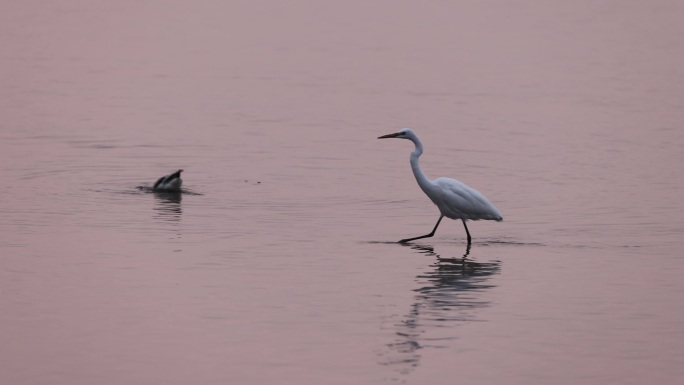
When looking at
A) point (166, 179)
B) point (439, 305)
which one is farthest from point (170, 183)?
point (439, 305)

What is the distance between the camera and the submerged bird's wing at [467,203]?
17.1m

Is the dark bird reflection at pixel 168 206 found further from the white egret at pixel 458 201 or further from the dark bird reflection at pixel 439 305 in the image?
the dark bird reflection at pixel 439 305

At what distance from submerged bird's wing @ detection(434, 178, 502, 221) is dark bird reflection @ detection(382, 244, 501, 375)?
1.61ft

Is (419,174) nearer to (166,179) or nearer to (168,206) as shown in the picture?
(168,206)

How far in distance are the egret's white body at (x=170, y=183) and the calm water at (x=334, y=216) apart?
20 cm

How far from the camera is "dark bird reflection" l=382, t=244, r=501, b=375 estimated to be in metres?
12.0

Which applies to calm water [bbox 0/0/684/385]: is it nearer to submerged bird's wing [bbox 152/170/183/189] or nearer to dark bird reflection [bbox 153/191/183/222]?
dark bird reflection [bbox 153/191/183/222]

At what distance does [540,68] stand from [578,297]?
27831 mm

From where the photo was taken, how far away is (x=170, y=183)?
20.9 m

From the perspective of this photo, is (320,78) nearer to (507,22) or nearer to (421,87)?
(421,87)

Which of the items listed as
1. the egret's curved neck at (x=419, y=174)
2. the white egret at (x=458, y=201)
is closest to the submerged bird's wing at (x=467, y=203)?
the white egret at (x=458, y=201)

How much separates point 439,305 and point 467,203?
3.54 metres

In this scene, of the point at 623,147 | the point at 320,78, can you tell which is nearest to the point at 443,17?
the point at 320,78

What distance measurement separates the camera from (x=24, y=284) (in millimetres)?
14203
